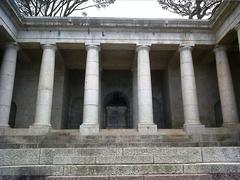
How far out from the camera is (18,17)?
1554 cm

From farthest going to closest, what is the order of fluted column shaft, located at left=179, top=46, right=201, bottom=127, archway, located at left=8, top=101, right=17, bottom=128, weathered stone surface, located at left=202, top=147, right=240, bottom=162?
archway, located at left=8, top=101, right=17, bottom=128 → fluted column shaft, located at left=179, top=46, right=201, bottom=127 → weathered stone surface, located at left=202, top=147, right=240, bottom=162

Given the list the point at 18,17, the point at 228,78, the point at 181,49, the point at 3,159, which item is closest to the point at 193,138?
the point at 228,78

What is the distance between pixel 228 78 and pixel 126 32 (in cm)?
794

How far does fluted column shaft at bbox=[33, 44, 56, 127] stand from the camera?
15.2 m

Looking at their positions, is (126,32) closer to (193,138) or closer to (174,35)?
(174,35)

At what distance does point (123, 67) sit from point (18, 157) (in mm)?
15916

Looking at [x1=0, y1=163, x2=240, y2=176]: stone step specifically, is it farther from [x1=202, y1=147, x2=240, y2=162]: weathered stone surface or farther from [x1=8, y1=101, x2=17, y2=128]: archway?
[x1=8, y1=101, x2=17, y2=128]: archway

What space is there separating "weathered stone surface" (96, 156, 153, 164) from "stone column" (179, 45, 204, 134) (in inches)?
359

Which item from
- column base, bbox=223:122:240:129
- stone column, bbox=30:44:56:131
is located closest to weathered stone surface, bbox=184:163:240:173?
column base, bbox=223:122:240:129

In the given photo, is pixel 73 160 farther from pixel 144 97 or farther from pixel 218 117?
pixel 218 117

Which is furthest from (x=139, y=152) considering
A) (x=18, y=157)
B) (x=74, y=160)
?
(x=18, y=157)

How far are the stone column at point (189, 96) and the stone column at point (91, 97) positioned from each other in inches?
240

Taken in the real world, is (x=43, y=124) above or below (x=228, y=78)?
below

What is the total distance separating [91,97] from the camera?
15.5m
